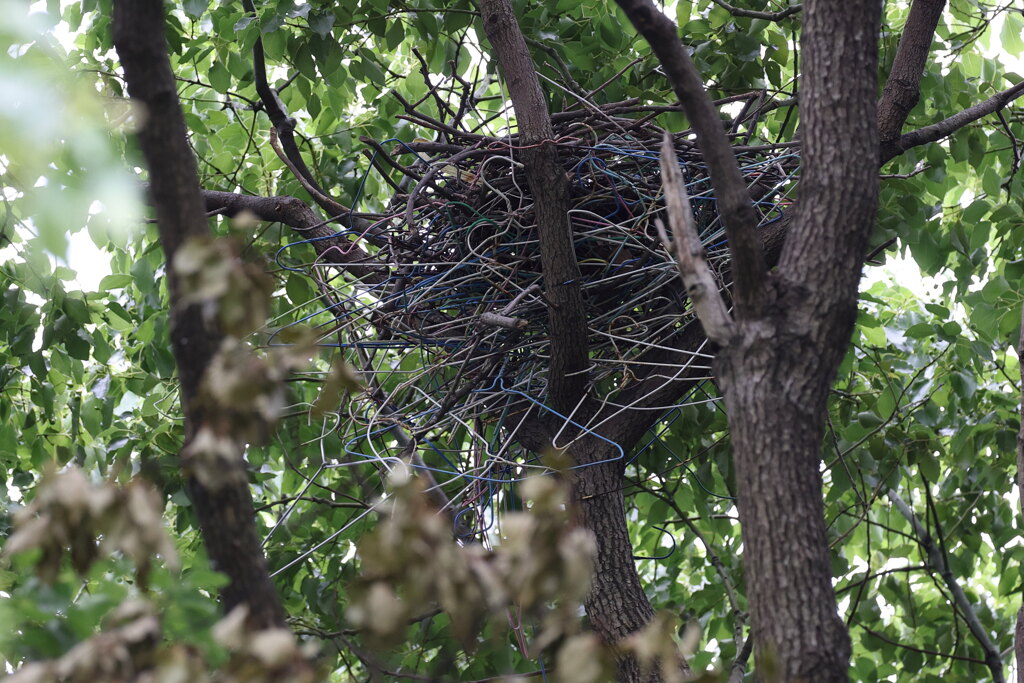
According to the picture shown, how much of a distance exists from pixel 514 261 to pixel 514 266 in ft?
0.05

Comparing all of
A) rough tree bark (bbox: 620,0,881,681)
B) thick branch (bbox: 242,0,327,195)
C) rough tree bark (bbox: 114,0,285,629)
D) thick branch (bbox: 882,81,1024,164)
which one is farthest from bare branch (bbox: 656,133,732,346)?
thick branch (bbox: 242,0,327,195)

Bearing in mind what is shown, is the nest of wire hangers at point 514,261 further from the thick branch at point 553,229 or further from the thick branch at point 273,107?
the thick branch at point 273,107

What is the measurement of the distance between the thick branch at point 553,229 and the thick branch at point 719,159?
630 mm

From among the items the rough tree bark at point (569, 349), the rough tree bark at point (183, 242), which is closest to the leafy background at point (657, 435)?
the rough tree bark at point (569, 349)

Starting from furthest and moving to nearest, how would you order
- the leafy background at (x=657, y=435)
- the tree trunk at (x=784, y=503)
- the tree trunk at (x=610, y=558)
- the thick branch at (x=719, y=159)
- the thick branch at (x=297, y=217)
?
the leafy background at (x=657, y=435), the thick branch at (x=297, y=217), the tree trunk at (x=610, y=558), the thick branch at (x=719, y=159), the tree trunk at (x=784, y=503)

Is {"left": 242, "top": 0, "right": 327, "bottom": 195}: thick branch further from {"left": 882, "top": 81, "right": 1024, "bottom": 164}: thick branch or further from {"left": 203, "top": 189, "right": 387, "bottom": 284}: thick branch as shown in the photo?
{"left": 882, "top": 81, "right": 1024, "bottom": 164}: thick branch

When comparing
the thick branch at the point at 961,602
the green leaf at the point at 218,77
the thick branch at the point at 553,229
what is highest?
the green leaf at the point at 218,77

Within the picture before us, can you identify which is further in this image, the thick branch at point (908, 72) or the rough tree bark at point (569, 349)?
the thick branch at point (908, 72)

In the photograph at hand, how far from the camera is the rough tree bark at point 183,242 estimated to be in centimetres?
86

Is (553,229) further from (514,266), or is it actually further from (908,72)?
(908,72)

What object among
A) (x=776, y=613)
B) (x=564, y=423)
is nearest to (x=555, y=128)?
(x=564, y=423)

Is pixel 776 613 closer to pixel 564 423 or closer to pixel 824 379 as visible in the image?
pixel 824 379

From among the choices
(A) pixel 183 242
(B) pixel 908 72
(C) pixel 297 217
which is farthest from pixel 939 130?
(A) pixel 183 242

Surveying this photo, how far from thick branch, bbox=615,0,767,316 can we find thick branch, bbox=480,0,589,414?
63 centimetres
